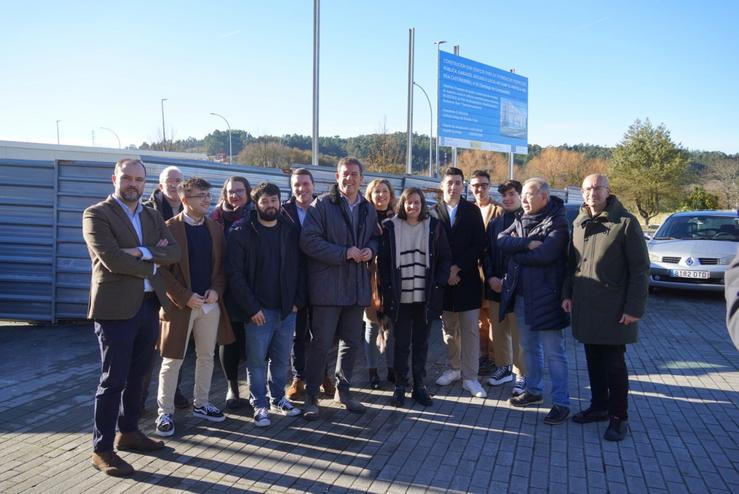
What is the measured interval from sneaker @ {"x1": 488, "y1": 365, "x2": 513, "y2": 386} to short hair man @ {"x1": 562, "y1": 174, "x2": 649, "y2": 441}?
4.34 feet

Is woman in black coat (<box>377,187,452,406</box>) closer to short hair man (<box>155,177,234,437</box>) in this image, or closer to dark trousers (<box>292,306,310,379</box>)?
dark trousers (<box>292,306,310,379</box>)

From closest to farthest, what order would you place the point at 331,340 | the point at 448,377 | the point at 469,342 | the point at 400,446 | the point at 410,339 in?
the point at 400,446 → the point at 331,340 → the point at 410,339 → the point at 469,342 → the point at 448,377

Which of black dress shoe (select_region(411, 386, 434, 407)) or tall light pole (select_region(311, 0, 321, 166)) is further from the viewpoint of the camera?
tall light pole (select_region(311, 0, 321, 166))

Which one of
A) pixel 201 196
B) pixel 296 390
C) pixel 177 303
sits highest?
pixel 201 196

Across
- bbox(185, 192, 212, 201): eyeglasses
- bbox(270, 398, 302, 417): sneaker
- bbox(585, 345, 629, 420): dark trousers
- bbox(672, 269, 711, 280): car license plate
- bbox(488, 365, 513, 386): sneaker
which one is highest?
bbox(185, 192, 212, 201): eyeglasses

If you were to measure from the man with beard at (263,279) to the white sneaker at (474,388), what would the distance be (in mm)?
1888

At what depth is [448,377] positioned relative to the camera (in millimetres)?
5973

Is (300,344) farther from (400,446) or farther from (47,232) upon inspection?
(47,232)

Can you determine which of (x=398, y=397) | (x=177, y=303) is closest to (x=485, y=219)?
(x=398, y=397)

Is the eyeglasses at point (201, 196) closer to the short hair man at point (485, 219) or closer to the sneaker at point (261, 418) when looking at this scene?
the sneaker at point (261, 418)

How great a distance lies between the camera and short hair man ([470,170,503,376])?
20.4ft

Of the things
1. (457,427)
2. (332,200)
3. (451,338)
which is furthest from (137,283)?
(451,338)

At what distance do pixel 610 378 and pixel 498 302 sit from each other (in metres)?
1.51

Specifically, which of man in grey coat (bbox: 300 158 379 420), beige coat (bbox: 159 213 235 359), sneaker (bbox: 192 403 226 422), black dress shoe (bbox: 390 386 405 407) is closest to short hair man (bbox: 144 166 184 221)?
beige coat (bbox: 159 213 235 359)
